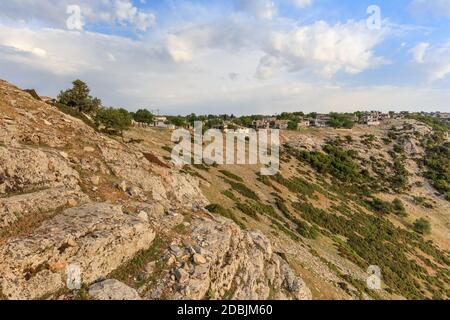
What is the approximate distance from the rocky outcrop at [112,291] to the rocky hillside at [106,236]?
0.18 ft

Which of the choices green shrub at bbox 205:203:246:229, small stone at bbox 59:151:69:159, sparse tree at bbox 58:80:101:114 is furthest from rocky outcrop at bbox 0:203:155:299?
sparse tree at bbox 58:80:101:114

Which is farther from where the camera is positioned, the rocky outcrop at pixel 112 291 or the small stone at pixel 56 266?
the small stone at pixel 56 266

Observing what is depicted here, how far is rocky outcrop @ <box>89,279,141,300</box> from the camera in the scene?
17.6 m

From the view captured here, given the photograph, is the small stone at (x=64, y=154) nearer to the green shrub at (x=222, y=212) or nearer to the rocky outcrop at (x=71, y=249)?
the rocky outcrop at (x=71, y=249)

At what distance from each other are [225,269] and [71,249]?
1010cm

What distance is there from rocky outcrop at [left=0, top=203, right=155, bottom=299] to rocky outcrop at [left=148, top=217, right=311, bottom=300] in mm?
3087

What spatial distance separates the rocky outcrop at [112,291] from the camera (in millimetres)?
17609

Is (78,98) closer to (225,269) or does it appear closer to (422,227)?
(225,269)

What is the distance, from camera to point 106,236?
68.0 ft

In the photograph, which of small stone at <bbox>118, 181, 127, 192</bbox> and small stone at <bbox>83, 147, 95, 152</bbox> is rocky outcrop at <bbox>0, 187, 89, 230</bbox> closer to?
small stone at <bbox>118, 181, 127, 192</bbox>

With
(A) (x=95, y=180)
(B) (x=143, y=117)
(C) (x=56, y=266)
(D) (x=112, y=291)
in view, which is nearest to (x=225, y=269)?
(D) (x=112, y=291)

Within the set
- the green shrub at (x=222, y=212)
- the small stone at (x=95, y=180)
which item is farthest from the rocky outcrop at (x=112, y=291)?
the green shrub at (x=222, y=212)

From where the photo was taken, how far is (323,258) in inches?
1629
